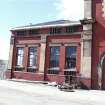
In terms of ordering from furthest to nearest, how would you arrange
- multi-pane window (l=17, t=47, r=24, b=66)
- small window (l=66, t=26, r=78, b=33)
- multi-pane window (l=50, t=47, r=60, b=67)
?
1. multi-pane window (l=17, t=47, r=24, b=66)
2. multi-pane window (l=50, t=47, r=60, b=67)
3. small window (l=66, t=26, r=78, b=33)

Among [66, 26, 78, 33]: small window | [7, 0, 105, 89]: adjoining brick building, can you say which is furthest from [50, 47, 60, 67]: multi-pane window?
[66, 26, 78, 33]: small window

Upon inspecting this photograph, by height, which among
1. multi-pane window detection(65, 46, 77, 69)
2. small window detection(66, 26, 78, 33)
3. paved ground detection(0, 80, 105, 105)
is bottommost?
paved ground detection(0, 80, 105, 105)

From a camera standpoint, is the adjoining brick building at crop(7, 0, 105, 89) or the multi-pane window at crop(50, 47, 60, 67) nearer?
the adjoining brick building at crop(7, 0, 105, 89)

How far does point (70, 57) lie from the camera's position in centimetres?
2822

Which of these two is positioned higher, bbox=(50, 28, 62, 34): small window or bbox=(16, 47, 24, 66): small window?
bbox=(50, 28, 62, 34): small window

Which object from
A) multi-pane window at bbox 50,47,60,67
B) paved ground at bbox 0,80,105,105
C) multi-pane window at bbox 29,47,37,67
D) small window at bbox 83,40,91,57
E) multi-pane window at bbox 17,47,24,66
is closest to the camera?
paved ground at bbox 0,80,105,105

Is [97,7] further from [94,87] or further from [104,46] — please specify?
[94,87]

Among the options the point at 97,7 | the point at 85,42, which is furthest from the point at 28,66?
the point at 97,7

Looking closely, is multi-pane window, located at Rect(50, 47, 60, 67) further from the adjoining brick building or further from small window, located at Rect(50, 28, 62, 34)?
small window, located at Rect(50, 28, 62, 34)

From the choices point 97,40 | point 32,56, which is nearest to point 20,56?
point 32,56

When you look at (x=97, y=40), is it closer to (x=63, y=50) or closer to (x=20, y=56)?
(x=63, y=50)

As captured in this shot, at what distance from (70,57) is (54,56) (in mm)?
2126

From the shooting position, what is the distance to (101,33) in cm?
2567

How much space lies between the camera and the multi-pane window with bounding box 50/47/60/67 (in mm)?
29094
